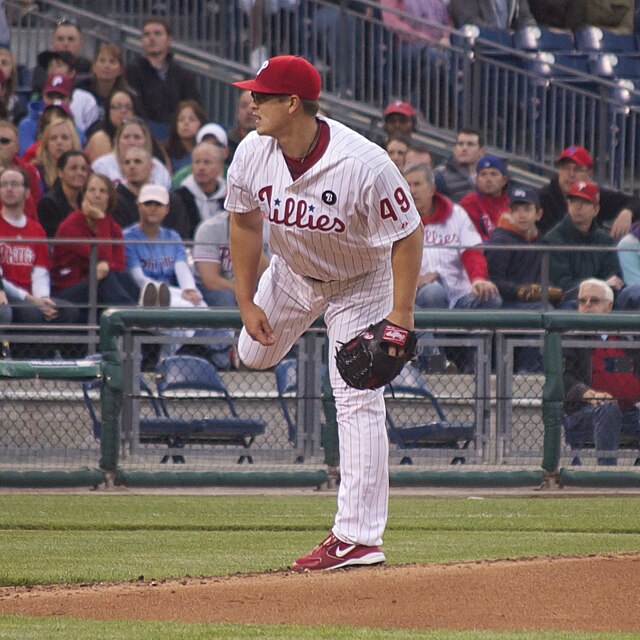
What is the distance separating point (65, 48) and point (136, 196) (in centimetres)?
274

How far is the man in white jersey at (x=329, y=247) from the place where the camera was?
5.24 m

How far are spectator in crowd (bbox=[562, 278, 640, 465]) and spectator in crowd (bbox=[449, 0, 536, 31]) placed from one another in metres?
7.37

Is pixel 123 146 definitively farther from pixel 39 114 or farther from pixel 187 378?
pixel 187 378

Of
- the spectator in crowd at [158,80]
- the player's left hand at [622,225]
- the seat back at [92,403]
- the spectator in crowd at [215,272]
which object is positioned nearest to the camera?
the seat back at [92,403]

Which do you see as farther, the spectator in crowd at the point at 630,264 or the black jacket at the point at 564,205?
the black jacket at the point at 564,205

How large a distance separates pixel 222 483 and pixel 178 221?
10.1 feet

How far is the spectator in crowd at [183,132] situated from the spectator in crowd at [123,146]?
0.79 metres

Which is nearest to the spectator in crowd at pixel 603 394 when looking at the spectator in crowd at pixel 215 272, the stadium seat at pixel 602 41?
the spectator in crowd at pixel 215 272

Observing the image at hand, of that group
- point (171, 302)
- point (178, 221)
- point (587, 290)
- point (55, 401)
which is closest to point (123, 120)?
point (178, 221)

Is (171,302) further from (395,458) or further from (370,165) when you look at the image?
(370,165)

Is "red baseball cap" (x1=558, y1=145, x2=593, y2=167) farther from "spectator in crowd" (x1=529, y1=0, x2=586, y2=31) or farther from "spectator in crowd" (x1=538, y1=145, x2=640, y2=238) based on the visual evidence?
"spectator in crowd" (x1=529, y1=0, x2=586, y2=31)

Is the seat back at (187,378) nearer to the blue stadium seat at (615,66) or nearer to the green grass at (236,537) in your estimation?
the green grass at (236,537)

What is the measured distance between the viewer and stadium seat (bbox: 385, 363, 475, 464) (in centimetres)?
934

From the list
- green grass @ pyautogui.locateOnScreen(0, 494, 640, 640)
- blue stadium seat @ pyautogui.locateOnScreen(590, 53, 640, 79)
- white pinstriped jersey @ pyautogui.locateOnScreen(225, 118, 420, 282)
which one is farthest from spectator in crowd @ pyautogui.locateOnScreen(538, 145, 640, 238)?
white pinstriped jersey @ pyautogui.locateOnScreen(225, 118, 420, 282)
